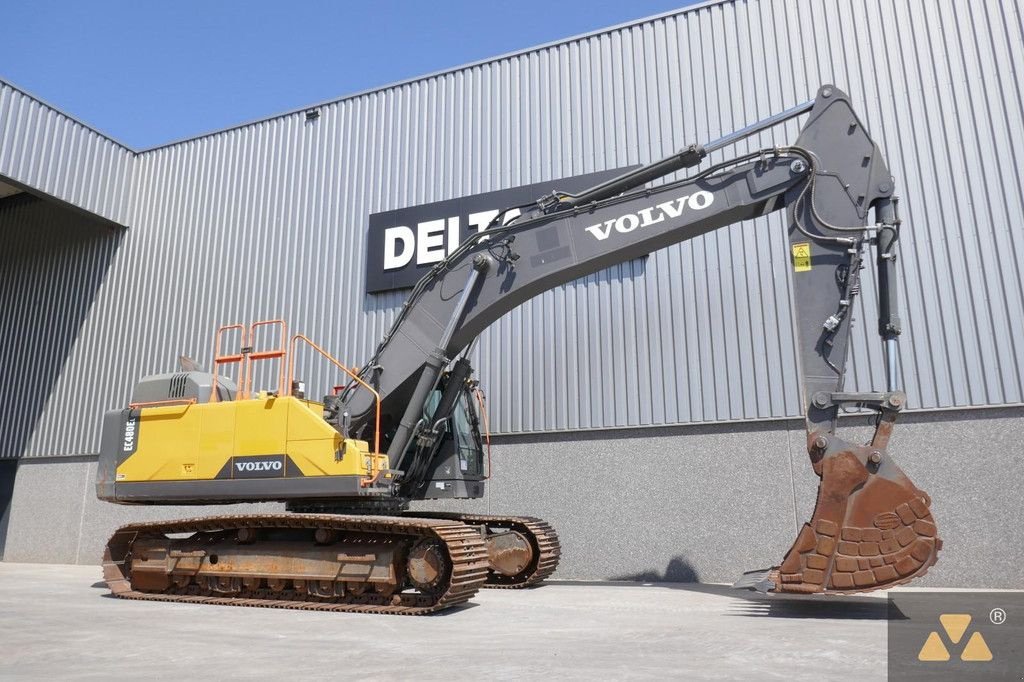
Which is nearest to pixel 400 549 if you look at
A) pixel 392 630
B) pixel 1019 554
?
pixel 392 630

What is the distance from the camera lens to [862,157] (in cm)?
805

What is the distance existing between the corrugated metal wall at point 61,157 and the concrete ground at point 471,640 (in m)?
9.51

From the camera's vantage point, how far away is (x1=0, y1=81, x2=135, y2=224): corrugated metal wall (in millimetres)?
14680

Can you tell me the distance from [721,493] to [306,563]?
19.4 feet

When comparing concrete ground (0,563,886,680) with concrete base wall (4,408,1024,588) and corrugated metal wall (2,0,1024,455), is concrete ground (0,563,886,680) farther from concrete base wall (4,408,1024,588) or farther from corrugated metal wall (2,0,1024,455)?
corrugated metal wall (2,0,1024,455)

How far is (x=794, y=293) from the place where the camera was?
7.81 meters

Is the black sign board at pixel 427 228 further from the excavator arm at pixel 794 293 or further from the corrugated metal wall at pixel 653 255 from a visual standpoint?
the excavator arm at pixel 794 293

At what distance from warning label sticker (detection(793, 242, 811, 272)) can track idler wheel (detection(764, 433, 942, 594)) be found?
1895mm

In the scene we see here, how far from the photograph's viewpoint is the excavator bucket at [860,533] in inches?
259

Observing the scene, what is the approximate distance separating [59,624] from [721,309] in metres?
9.20

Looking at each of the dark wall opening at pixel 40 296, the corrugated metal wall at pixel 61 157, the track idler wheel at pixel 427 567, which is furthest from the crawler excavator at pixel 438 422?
the dark wall opening at pixel 40 296

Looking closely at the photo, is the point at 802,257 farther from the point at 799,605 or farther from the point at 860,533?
the point at 799,605

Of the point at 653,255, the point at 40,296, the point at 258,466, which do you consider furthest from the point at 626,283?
the point at 40,296

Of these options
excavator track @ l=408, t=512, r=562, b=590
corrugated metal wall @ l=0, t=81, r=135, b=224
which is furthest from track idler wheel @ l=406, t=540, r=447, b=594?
corrugated metal wall @ l=0, t=81, r=135, b=224
